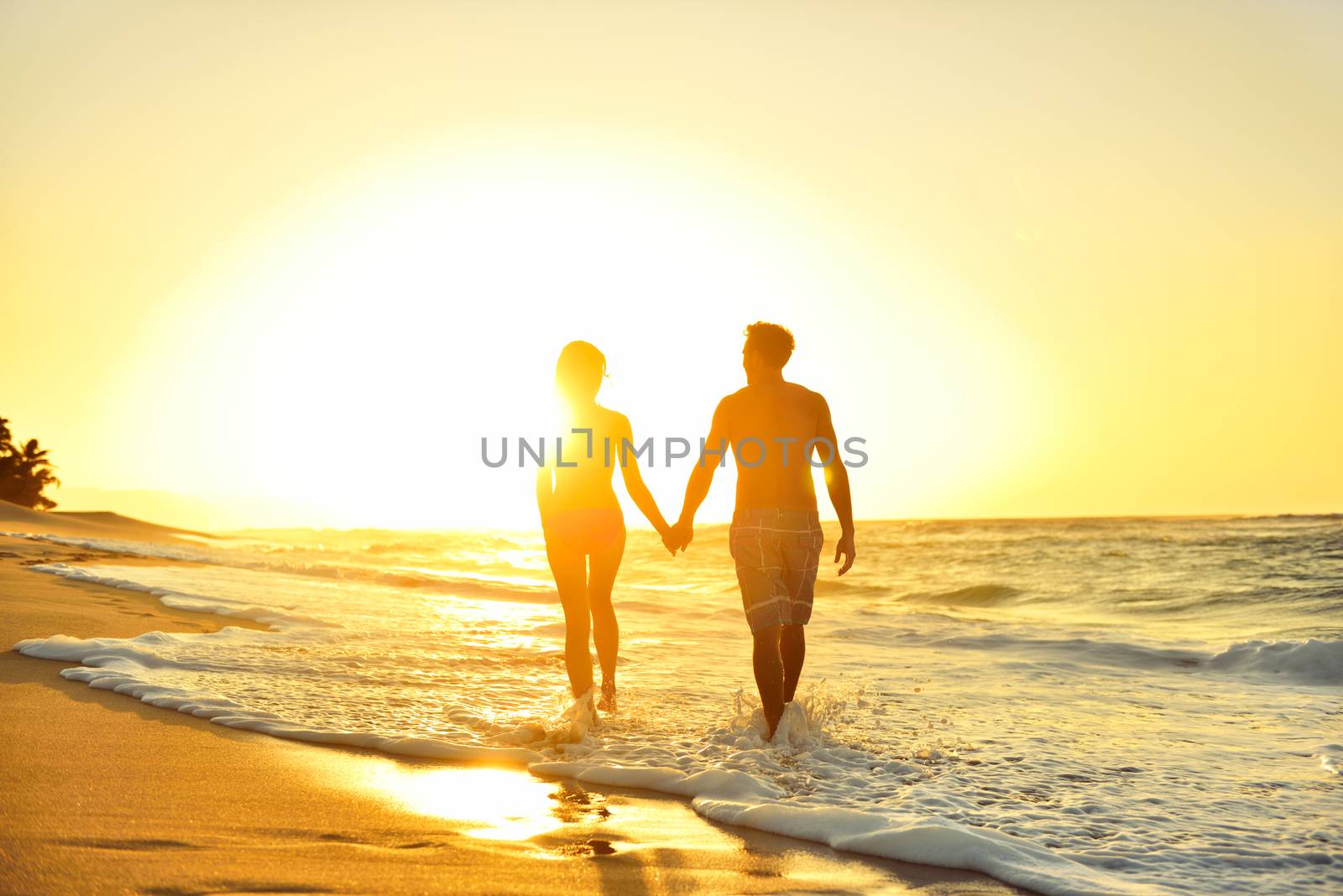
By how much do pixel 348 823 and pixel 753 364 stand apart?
10.5 ft

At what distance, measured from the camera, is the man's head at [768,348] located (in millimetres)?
5305

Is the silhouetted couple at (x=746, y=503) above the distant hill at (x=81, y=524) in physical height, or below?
above

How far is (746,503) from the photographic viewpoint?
17.0ft

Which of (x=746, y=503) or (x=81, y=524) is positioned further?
(x=81, y=524)

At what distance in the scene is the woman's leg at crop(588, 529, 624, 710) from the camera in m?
5.32

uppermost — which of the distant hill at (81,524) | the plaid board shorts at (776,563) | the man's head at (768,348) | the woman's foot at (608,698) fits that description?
the man's head at (768,348)

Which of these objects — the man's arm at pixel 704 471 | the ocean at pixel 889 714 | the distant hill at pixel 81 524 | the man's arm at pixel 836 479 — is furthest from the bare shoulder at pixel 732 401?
the distant hill at pixel 81 524

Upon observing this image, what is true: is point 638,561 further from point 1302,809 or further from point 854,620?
point 1302,809

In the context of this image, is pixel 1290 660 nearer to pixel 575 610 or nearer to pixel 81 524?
pixel 575 610

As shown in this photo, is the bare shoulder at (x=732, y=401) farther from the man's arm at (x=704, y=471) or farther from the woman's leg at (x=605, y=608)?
the woman's leg at (x=605, y=608)

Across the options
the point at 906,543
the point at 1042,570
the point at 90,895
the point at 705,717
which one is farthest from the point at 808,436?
the point at 906,543

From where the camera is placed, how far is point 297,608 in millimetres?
10414

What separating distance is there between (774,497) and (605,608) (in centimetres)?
119

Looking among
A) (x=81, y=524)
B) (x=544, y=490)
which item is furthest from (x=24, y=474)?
(x=544, y=490)
